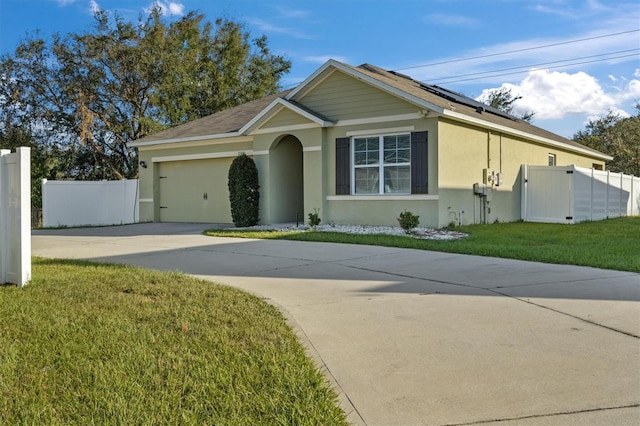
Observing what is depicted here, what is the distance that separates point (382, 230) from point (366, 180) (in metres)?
1.85

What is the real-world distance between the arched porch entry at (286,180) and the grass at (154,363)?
10545 millimetres

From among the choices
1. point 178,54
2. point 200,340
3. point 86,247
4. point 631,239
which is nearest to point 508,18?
point 631,239

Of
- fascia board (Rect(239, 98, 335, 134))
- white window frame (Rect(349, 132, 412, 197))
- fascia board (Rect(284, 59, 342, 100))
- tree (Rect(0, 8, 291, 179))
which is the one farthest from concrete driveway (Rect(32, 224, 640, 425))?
tree (Rect(0, 8, 291, 179))

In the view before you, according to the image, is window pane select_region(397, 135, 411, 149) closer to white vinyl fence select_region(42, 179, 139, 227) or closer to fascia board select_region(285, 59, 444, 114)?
fascia board select_region(285, 59, 444, 114)

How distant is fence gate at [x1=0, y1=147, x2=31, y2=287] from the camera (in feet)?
21.4

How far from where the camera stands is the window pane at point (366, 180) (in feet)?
48.1

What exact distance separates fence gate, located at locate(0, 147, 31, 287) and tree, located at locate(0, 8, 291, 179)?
912 inches

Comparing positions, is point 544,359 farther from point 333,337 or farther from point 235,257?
point 235,257

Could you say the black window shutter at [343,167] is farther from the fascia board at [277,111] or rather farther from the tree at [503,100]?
the tree at [503,100]

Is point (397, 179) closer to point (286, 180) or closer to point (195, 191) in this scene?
point (286, 180)

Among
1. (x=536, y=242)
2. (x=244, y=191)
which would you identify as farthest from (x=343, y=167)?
(x=536, y=242)

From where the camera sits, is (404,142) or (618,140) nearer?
(404,142)

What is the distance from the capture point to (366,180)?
1479cm

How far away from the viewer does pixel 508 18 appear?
1429 cm
